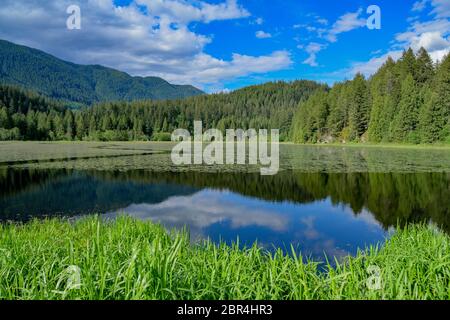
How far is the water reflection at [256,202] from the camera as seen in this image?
522 inches

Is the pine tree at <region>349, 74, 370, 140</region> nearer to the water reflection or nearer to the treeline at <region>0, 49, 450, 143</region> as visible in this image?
the treeline at <region>0, 49, 450, 143</region>

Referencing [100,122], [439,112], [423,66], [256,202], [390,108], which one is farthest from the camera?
[100,122]

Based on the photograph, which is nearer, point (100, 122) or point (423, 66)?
point (423, 66)

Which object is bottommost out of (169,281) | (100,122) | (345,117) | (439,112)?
(169,281)

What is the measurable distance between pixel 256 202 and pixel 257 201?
11.6 inches

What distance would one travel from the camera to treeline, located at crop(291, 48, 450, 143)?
62.9m

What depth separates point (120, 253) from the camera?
6.21 meters

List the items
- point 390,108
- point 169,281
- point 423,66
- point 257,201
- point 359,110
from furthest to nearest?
1. point 359,110
2. point 423,66
3. point 390,108
4. point 257,201
5. point 169,281

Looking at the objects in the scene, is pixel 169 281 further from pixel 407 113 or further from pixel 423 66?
pixel 423 66

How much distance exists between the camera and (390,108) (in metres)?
75.1

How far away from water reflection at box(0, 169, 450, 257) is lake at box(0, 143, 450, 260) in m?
0.04

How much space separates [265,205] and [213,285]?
13.7 m

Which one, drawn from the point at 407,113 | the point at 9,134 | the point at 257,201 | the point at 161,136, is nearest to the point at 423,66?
the point at 407,113

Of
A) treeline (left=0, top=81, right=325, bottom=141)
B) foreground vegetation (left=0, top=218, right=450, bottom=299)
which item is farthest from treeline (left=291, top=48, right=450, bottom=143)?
foreground vegetation (left=0, top=218, right=450, bottom=299)
